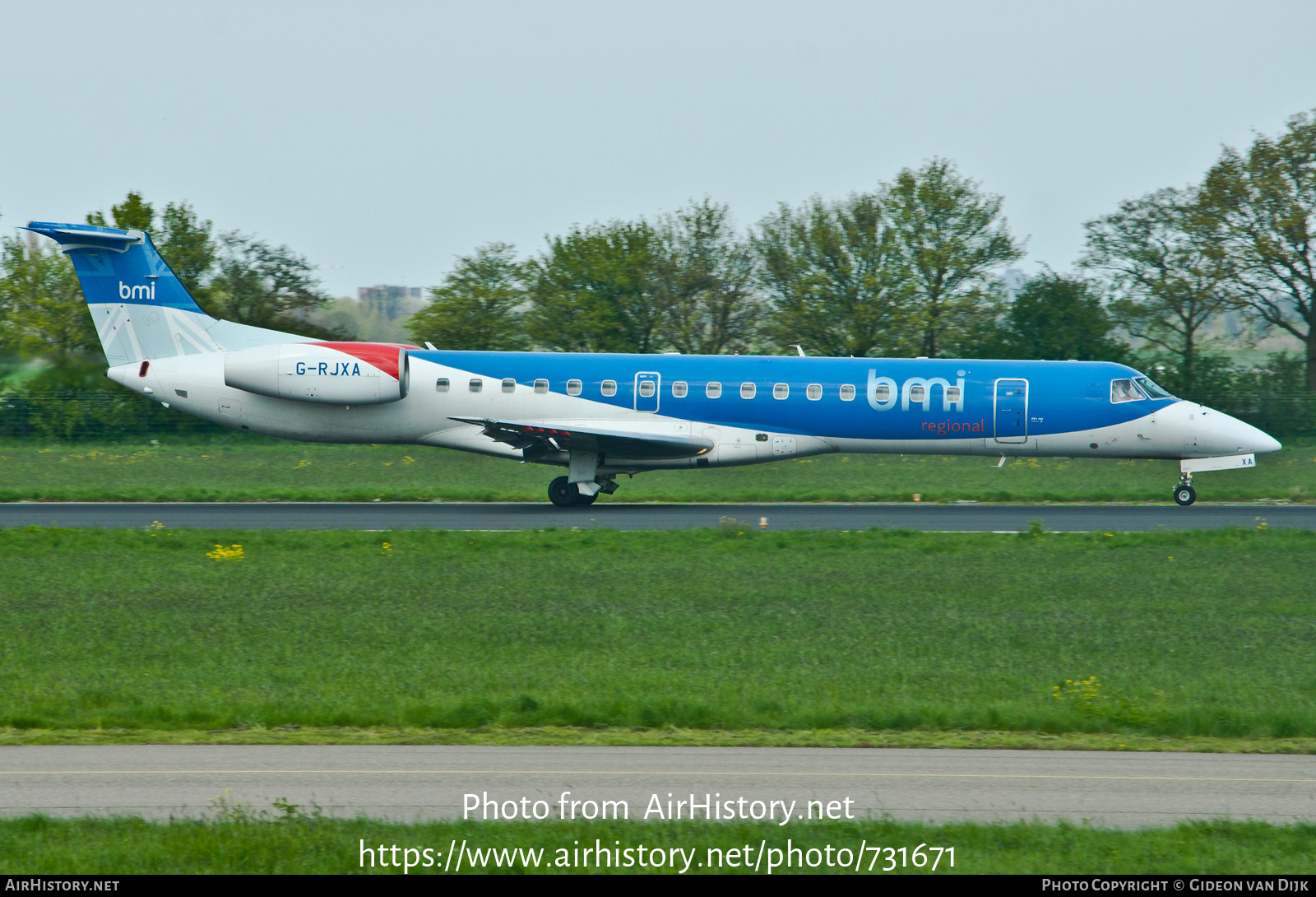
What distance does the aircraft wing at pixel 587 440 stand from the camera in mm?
25984

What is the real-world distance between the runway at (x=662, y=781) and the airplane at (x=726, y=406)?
1732 centimetres

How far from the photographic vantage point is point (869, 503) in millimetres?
29406

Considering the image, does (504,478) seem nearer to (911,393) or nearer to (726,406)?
(726,406)

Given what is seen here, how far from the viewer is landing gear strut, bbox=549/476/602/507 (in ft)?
90.6

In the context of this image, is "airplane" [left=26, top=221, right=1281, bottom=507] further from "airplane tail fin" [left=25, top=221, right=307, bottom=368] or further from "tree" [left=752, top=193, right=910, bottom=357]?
"tree" [left=752, top=193, right=910, bottom=357]

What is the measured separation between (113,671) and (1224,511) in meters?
23.7

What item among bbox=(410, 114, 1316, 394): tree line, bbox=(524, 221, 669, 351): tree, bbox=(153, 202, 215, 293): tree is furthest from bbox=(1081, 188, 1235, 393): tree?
bbox=(153, 202, 215, 293): tree

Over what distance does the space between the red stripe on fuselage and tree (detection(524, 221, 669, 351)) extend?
2432cm

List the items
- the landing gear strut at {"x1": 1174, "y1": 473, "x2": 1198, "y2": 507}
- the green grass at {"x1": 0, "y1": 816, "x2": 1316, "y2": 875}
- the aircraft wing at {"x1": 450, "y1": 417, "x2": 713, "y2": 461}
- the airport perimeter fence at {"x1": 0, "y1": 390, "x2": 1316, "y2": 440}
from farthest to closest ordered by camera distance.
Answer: the airport perimeter fence at {"x1": 0, "y1": 390, "x2": 1316, "y2": 440} < the landing gear strut at {"x1": 1174, "y1": 473, "x2": 1198, "y2": 507} < the aircraft wing at {"x1": 450, "y1": 417, "x2": 713, "y2": 461} < the green grass at {"x1": 0, "y1": 816, "x2": 1316, "y2": 875}

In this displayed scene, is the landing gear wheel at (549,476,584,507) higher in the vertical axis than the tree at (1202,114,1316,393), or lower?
lower

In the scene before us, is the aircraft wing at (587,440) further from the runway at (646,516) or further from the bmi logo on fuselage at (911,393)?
the bmi logo on fuselage at (911,393)

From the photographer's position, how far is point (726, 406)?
2720 centimetres

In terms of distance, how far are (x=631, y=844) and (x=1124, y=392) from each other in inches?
910

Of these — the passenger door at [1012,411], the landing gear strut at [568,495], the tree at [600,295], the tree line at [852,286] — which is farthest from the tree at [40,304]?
the passenger door at [1012,411]
